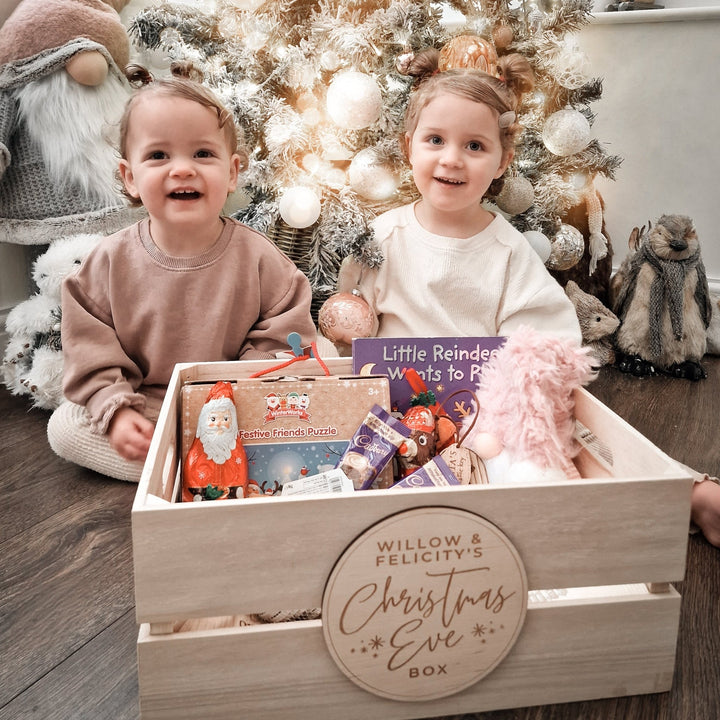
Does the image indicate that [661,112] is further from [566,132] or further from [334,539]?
[334,539]

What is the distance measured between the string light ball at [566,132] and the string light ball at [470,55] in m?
0.22

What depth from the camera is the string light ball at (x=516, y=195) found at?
1602mm

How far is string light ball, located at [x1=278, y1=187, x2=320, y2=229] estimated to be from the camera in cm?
137

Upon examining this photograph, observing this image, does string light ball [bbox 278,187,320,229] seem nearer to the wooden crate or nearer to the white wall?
the wooden crate

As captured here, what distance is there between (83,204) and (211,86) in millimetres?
412

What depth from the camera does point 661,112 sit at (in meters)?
2.22

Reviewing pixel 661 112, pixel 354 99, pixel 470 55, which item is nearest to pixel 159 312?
pixel 354 99

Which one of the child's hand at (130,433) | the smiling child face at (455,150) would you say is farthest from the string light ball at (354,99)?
the child's hand at (130,433)

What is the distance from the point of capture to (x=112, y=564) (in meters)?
0.97

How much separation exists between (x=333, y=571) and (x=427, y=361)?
1.41ft

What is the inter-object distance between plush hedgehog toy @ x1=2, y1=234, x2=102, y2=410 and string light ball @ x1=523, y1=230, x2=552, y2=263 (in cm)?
102

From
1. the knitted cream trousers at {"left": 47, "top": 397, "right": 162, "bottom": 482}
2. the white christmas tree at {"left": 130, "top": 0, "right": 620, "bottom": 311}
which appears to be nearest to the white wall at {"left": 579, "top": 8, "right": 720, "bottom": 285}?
the white christmas tree at {"left": 130, "top": 0, "right": 620, "bottom": 311}

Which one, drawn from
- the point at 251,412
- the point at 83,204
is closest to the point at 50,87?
the point at 83,204

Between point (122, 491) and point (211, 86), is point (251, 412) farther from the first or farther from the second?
point (211, 86)
